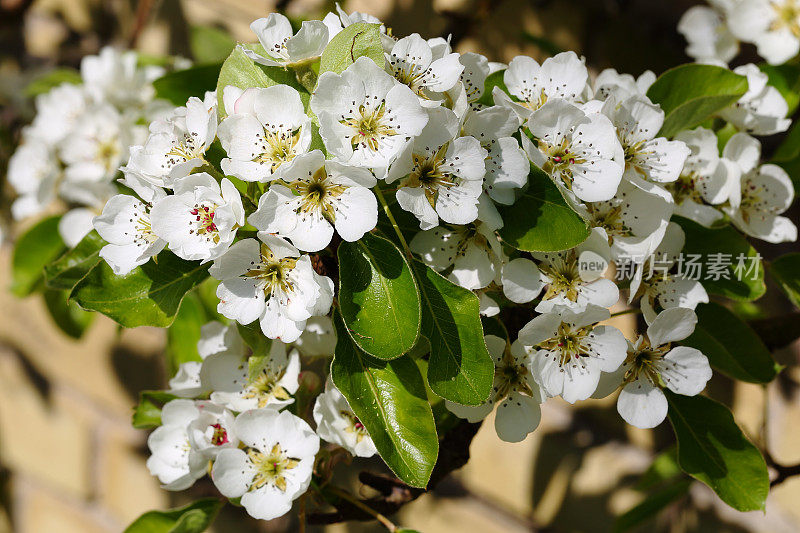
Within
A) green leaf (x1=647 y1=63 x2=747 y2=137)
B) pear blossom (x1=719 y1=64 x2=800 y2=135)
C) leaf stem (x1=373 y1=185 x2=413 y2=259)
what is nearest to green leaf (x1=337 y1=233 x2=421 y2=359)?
leaf stem (x1=373 y1=185 x2=413 y2=259)

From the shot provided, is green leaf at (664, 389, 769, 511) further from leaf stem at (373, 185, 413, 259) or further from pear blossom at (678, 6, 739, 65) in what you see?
pear blossom at (678, 6, 739, 65)

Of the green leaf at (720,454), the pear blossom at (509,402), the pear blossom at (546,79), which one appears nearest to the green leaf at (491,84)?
the pear blossom at (546,79)

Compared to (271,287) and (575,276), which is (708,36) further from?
(271,287)

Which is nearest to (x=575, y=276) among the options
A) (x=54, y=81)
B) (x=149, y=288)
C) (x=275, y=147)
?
(x=275, y=147)

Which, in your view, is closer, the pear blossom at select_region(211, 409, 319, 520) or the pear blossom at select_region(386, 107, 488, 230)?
the pear blossom at select_region(386, 107, 488, 230)

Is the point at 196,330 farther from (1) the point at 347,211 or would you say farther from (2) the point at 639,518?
(2) the point at 639,518

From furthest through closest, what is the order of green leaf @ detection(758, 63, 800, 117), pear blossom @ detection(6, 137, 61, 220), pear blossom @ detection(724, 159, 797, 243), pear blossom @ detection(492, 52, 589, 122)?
1. pear blossom @ detection(6, 137, 61, 220)
2. green leaf @ detection(758, 63, 800, 117)
3. pear blossom @ detection(724, 159, 797, 243)
4. pear blossom @ detection(492, 52, 589, 122)
